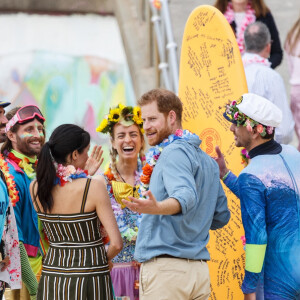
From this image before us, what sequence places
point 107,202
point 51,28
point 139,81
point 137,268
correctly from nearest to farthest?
1. point 107,202
2. point 137,268
3. point 139,81
4. point 51,28

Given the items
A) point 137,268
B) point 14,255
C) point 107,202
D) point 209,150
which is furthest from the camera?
point 209,150

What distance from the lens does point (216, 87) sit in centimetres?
518

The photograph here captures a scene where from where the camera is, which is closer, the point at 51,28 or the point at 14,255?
the point at 14,255

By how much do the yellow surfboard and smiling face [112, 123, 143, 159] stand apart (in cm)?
50

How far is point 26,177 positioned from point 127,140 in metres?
0.76

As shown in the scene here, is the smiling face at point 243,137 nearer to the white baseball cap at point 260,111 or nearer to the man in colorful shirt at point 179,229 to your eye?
the white baseball cap at point 260,111

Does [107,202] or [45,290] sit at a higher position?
[107,202]

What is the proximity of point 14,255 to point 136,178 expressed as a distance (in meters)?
→ 1.25

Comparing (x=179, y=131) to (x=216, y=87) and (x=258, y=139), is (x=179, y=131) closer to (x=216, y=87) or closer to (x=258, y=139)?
(x=258, y=139)

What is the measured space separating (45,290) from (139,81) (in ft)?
16.8

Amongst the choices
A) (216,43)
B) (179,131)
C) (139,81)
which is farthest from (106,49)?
(179,131)

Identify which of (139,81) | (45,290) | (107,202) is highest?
(139,81)

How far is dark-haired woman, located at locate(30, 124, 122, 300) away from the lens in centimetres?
371

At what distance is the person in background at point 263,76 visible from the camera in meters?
5.45
